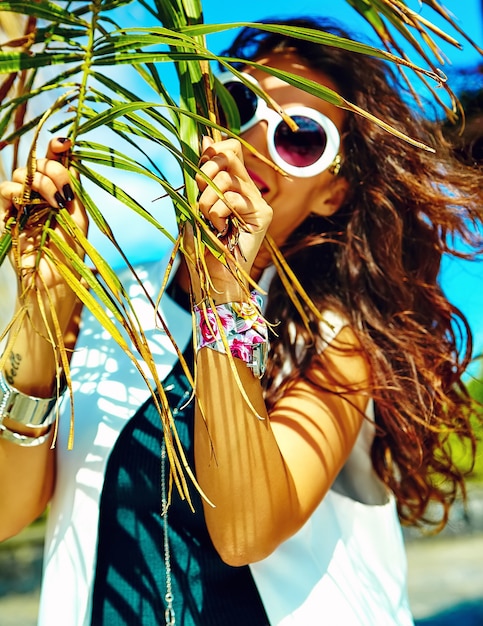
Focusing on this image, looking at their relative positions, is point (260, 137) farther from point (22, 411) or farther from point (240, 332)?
point (22, 411)

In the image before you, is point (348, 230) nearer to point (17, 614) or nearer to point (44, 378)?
point (44, 378)

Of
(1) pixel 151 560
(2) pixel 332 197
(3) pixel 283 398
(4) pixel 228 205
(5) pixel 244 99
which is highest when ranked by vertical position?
(5) pixel 244 99

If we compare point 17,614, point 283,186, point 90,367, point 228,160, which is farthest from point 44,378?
point 17,614

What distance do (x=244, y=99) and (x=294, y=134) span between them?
0.33 feet

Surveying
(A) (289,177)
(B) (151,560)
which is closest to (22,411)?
(B) (151,560)

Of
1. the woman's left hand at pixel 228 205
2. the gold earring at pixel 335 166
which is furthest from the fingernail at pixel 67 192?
the gold earring at pixel 335 166

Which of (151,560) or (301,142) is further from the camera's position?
(301,142)

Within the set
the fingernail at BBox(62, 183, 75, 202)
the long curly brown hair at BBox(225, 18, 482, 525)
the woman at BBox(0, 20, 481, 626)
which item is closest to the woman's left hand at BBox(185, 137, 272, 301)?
the woman at BBox(0, 20, 481, 626)

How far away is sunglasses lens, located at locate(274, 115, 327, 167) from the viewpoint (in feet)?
3.61

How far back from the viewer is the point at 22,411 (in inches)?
36.0

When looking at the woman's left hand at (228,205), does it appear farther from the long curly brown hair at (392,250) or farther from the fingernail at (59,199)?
the long curly brown hair at (392,250)

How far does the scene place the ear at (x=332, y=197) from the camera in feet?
4.19

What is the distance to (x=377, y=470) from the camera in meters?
1.28

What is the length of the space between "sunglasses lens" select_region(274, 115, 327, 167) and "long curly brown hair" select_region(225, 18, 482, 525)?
17 cm
